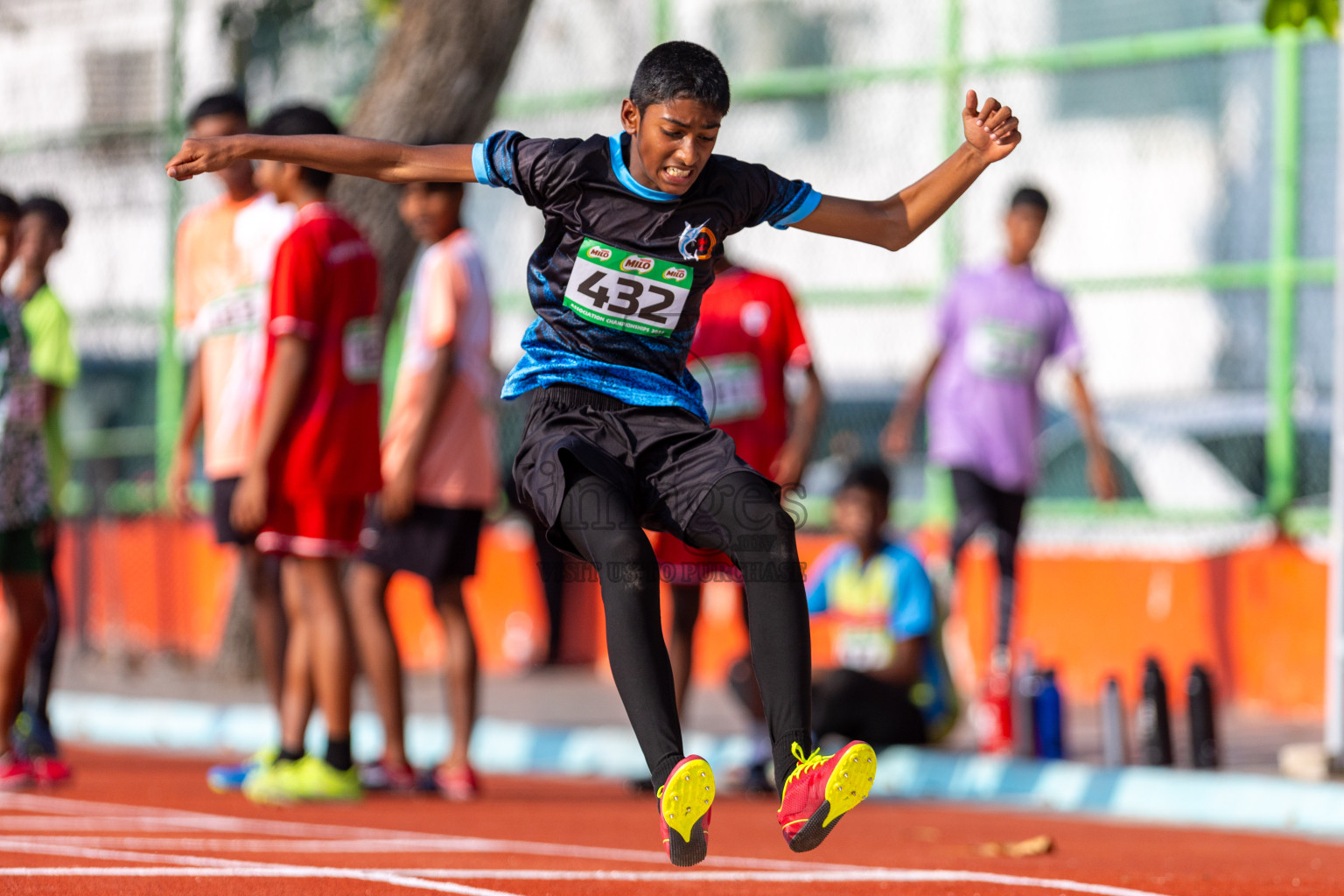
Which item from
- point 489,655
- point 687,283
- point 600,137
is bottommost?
point 489,655

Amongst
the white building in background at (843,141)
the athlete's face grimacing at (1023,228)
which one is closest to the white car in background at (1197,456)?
the white building in background at (843,141)

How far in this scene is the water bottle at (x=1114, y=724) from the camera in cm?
802

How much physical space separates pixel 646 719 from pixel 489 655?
845cm

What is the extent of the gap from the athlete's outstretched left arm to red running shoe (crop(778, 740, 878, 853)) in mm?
1395

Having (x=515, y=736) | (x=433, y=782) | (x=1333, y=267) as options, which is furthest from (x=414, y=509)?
A: (x=1333, y=267)

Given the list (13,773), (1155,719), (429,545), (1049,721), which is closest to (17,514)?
(13,773)

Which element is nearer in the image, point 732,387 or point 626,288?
point 626,288

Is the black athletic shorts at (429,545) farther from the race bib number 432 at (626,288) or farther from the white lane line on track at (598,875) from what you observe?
the race bib number 432 at (626,288)

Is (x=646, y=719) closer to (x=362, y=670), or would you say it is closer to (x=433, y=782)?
(x=433, y=782)

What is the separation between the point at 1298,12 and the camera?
773 cm

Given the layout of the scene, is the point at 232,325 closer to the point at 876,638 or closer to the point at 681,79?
the point at 876,638

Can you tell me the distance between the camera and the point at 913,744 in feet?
27.7

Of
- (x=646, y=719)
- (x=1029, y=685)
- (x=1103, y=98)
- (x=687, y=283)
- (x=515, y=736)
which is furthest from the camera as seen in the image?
(x=1103, y=98)

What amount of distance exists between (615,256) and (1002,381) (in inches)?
178
